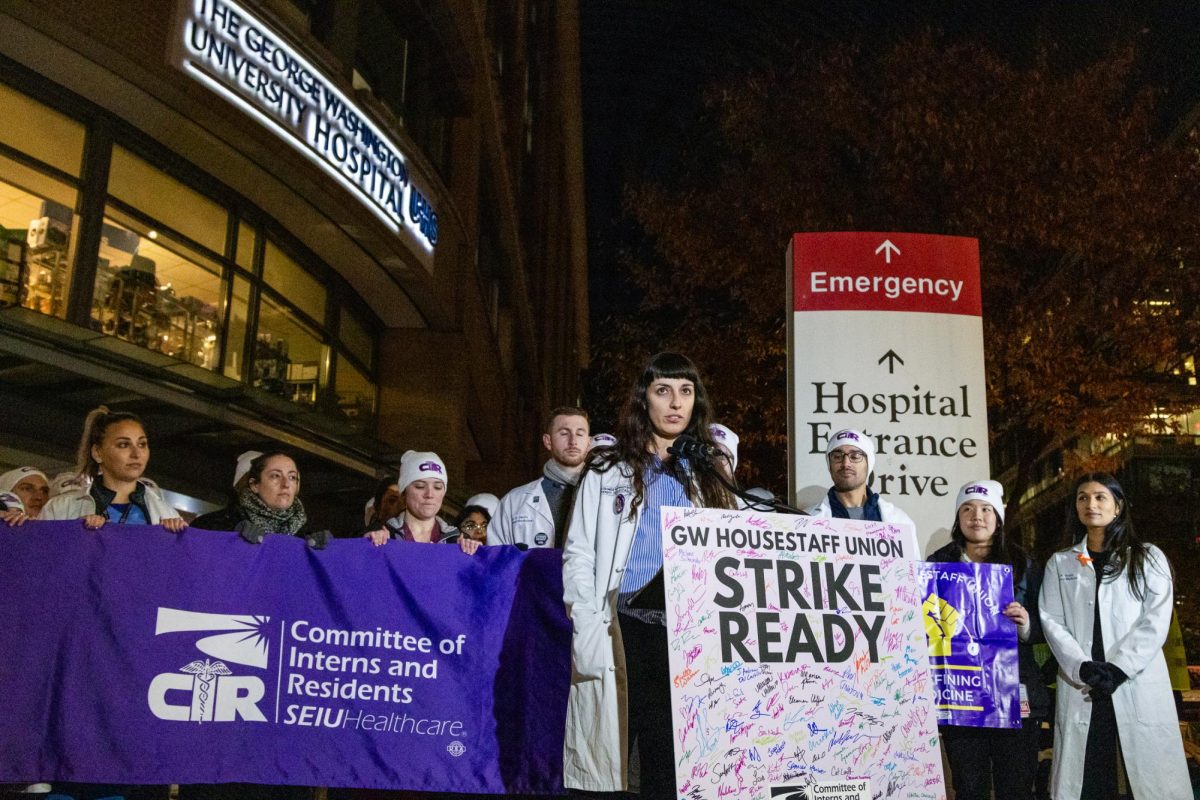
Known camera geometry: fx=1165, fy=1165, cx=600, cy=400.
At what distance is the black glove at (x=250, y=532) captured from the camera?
627 centimetres

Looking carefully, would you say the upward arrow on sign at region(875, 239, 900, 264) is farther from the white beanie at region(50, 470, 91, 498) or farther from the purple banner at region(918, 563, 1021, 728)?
the white beanie at region(50, 470, 91, 498)

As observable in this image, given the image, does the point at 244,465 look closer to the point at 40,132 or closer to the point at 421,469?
the point at 421,469

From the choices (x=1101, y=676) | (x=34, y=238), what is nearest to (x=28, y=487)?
(x=34, y=238)

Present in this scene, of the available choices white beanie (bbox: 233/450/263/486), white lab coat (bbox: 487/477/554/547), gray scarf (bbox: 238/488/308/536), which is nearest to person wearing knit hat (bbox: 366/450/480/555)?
white lab coat (bbox: 487/477/554/547)

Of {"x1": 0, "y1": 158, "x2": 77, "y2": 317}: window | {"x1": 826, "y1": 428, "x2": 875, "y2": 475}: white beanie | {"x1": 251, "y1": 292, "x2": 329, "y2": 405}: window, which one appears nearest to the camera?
{"x1": 826, "y1": 428, "x2": 875, "y2": 475}: white beanie

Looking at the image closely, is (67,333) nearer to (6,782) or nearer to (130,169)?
(130,169)

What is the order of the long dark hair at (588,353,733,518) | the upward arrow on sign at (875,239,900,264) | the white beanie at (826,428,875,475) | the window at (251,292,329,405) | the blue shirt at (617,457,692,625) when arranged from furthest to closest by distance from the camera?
1. the window at (251,292,329,405)
2. the upward arrow on sign at (875,239,900,264)
3. the white beanie at (826,428,875,475)
4. the long dark hair at (588,353,733,518)
5. the blue shirt at (617,457,692,625)

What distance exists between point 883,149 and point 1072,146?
10.5ft

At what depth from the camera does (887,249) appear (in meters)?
9.41

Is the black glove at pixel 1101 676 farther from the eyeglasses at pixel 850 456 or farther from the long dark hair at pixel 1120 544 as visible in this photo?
the eyeglasses at pixel 850 456

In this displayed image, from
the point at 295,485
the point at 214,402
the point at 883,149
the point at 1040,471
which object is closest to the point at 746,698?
the point at 295,485

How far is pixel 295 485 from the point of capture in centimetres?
669

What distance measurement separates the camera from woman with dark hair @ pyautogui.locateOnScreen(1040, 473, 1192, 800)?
606cm

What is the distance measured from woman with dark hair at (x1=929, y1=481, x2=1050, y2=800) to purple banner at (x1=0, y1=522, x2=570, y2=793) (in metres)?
2.16
